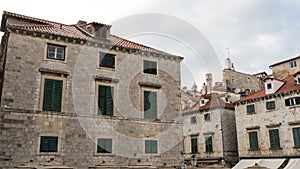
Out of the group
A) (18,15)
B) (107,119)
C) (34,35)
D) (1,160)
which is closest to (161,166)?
(107,119)

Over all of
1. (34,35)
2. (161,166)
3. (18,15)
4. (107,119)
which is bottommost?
(161,166)

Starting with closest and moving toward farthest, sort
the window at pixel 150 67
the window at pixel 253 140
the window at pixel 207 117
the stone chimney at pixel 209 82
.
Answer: the window at pixel 150 67 → the window at pixel 253 140 → the window at pixel 207 117 → the stone chimney at pixel 209 82

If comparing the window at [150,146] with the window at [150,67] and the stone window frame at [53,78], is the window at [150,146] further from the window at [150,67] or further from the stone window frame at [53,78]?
the stone window frame at [53,78]

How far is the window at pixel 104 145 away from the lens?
61.2 feet

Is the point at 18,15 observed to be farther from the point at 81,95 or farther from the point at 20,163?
the point at 20,163

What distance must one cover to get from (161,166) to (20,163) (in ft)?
29.4

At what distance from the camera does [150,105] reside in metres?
21.2

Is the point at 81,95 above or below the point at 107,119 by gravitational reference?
above

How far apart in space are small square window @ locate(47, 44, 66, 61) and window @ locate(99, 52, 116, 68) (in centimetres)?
255

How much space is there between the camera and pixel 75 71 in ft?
62.3

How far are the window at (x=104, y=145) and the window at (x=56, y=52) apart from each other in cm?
573

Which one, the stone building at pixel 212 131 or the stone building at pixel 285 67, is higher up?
the stone building at pixel 285 67

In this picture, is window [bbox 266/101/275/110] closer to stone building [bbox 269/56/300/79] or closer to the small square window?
stone building [bbox 269/56/300/79]

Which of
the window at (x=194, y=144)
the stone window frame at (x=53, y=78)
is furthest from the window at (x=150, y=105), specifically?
the window at (x=194, y=144)
